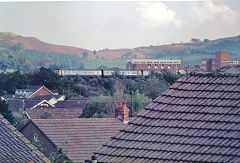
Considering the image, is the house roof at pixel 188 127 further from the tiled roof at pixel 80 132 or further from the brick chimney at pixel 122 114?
the brick chimney at pixel 122 114

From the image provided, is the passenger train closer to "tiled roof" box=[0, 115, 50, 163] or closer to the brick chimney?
the brick chimney

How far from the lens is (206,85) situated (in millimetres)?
11836

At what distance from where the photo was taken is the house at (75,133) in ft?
77.9

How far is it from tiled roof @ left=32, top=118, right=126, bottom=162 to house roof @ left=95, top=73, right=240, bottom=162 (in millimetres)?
11420

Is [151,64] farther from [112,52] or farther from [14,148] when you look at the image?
[14,148]

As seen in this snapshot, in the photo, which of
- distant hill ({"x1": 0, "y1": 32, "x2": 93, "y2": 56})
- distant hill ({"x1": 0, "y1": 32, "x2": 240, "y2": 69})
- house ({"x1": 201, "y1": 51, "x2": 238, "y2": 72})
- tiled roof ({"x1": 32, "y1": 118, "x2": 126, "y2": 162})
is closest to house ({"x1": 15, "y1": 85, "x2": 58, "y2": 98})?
distant hill ({"x1": 0, "y1": 32, "x2": 93, "y2": 56})

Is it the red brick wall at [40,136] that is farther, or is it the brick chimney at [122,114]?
the brick chimney at [122,114]

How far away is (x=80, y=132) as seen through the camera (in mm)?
25016

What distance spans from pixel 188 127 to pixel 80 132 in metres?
14.1

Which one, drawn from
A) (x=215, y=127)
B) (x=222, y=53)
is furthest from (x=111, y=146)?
(x=222, y=53)

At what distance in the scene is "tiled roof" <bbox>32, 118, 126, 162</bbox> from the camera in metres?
23.7

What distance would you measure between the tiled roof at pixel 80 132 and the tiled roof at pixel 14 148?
28.5 feet

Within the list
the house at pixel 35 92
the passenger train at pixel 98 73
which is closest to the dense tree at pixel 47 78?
the house at pixel 35 92

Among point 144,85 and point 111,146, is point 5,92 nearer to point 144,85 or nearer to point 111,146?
point 144,85
